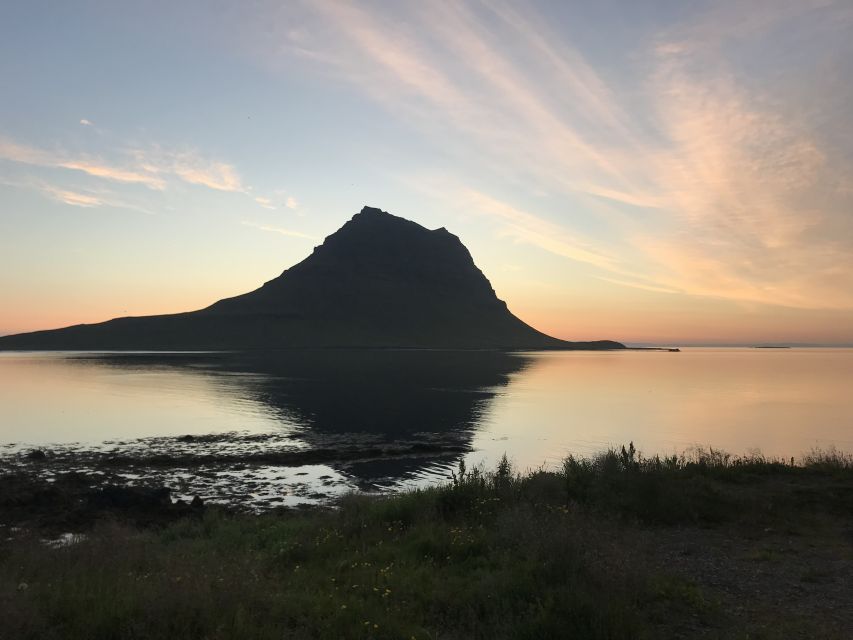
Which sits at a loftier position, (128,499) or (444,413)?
(128,499)

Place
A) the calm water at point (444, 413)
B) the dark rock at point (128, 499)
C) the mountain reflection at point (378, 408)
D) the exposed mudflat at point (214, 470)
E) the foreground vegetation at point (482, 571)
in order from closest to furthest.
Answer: the foreground vegetation at point (482, 571) < the dark rock at point (128, 499) < the exposed mudflat at point (214, 470) < the mountain reflection at point (378, 408) < the calm water at point (444, 413)

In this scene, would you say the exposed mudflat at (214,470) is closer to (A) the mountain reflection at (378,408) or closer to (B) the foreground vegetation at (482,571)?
(A) the mountain reflection at (378,408)

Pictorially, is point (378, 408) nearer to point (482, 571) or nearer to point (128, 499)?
point (128, 499)

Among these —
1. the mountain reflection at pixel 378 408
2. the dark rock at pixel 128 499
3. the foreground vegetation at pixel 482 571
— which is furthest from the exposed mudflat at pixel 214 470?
the foreground vegetation at pixel 482 571

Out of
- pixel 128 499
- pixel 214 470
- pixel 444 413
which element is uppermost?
pixel 128 499

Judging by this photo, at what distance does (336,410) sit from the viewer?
163ft

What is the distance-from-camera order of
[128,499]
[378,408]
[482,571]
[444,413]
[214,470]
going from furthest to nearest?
[378,408]
[444,413]
[214,470]
[128,499]
[482,571]

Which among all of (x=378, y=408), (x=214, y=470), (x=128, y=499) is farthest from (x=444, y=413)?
(x=128, y=499)

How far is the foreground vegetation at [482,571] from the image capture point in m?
7.37

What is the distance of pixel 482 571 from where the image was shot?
32.0 ft

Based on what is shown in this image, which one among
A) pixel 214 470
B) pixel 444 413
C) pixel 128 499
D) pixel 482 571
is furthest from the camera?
pixel 444 413

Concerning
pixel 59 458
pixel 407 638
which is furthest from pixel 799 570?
pixel 59 458

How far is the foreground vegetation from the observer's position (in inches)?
290

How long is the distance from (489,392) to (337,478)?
43.2 m
